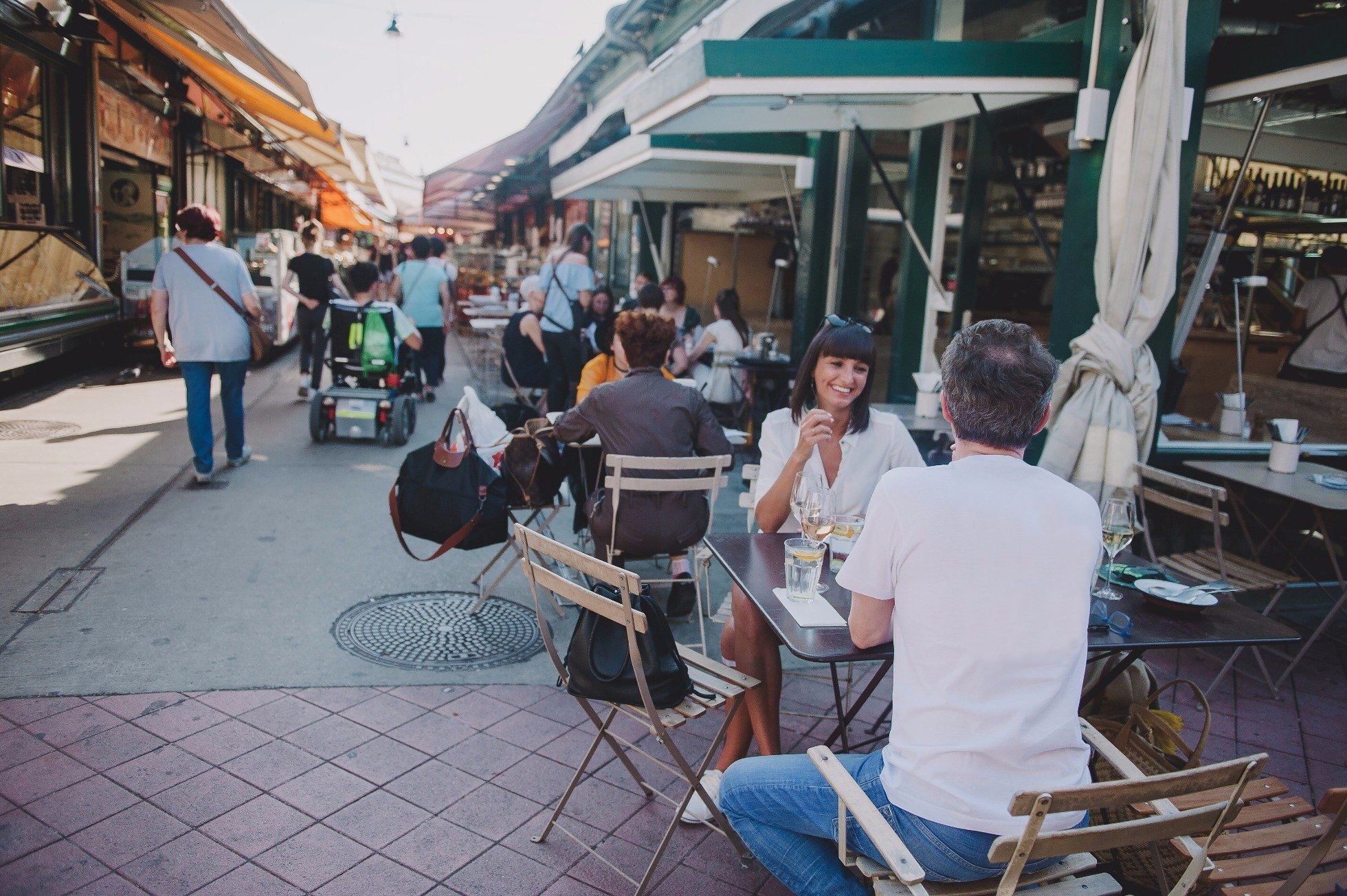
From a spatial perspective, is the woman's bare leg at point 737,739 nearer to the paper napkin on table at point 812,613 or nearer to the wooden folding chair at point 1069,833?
the paper napkin on table at point 812,613

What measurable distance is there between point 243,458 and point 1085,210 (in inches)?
237

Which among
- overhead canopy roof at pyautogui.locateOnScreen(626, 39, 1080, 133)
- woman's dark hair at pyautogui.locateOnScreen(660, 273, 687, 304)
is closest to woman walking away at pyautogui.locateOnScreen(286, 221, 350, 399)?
woman's dark hair at pyautogui.locateOnScreen(660, 273, 687, 304)

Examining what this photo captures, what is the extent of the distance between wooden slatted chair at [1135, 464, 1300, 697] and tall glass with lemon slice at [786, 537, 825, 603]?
6.94 ft

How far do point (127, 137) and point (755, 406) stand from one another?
344 inches

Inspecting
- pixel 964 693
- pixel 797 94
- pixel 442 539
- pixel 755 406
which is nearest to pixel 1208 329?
pixel 755 406

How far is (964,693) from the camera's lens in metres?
1.80

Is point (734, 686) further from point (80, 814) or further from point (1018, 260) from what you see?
point (1018, 260)

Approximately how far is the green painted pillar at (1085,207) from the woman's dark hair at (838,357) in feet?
7.89

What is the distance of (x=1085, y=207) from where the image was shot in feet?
17.0

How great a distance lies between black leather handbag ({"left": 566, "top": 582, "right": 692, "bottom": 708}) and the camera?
8.48 feet

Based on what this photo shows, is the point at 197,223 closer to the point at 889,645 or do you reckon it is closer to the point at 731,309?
the point at 731,309

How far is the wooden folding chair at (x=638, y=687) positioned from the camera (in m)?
2.41

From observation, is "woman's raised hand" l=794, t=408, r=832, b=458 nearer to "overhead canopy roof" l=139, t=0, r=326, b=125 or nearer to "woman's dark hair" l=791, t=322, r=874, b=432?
"woman's dark hair" l=791, t=322, r=874, b=432

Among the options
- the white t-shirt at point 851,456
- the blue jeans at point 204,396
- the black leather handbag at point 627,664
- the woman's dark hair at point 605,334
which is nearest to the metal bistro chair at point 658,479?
the white t-shirt at point 851,456
